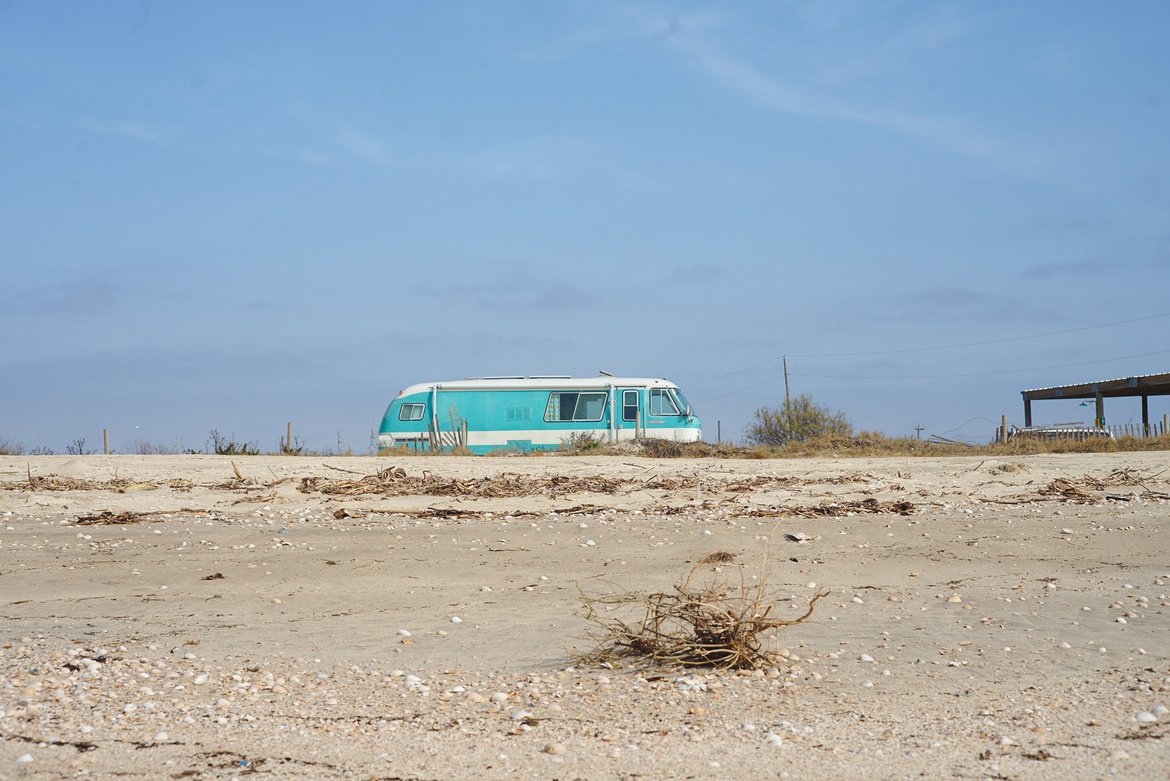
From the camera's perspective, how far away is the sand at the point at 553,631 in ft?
14.0

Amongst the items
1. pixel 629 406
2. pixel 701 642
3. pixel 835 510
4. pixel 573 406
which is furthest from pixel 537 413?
pixel 701 642

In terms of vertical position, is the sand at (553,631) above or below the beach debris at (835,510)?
below

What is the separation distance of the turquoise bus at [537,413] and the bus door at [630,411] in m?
0.03

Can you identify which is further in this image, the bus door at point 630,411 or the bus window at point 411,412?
the bus window at point 411,412

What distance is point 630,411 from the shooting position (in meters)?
27.7

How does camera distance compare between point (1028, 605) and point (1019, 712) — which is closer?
point (1019, 712)

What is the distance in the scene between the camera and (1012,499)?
12.7m

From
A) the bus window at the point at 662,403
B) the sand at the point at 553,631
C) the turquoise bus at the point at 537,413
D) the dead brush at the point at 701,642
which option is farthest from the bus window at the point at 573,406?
the dead brush at the point at 701,642

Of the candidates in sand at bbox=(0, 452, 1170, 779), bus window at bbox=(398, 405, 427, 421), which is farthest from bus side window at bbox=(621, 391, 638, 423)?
sand at bbox=(0, 452, 1170, 779)

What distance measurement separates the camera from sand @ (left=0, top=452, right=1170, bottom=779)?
4.26 meters

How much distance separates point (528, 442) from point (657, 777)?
23.6 m

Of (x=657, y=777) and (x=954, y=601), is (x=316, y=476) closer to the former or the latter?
(x=954, y=601)

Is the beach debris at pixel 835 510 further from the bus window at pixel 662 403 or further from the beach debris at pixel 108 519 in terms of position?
the bus window at pixel 662 403

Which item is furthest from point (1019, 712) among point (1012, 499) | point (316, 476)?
point (316, 476)
